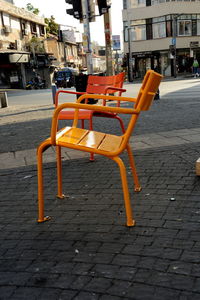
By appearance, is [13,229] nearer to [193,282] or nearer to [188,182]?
[193,282]

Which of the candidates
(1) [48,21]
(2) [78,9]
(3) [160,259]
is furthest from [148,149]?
(1) [48,21]

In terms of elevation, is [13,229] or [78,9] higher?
[78,9]

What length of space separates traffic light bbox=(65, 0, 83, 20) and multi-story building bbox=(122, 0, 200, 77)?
34.1 m

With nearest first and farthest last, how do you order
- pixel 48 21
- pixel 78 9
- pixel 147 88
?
pixel 147 88 → pixel 78 9 → pixel 48 21

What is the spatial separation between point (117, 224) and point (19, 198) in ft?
3.98

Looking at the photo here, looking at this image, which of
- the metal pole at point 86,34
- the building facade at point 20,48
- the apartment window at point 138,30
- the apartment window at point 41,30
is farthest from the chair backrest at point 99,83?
the apartment window at point 41,30

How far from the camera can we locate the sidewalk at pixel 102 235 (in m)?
1.96

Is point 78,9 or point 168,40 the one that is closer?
point 78,9

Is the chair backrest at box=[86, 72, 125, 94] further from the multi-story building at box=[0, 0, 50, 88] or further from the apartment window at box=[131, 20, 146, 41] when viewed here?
the apartment window at box=[131, 20, 146, 41]

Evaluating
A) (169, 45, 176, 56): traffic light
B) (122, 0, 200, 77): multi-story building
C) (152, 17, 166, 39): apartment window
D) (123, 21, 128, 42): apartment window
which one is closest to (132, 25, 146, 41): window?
(122, 0, 200, 77): multi-story building

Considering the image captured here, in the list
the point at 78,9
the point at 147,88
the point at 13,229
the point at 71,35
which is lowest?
the point at 13,229

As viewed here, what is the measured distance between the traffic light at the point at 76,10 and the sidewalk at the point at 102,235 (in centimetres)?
731

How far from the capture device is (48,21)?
59.7 m

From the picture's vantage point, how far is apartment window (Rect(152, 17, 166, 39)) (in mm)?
43844
